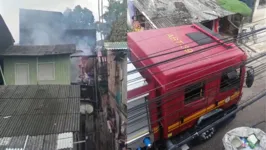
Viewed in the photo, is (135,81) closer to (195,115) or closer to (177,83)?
(177,83)

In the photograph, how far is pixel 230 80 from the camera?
446 centimetres

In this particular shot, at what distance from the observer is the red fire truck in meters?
3.49

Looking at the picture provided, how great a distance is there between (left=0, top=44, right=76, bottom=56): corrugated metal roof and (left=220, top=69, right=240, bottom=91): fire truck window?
3.85 m

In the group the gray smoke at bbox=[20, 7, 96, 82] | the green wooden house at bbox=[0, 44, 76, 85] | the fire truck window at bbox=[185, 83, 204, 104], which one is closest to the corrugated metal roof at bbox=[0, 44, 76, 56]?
the green wooden house at bbox=[0, 44, 76, 85]

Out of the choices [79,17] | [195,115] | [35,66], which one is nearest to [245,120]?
[195,115]

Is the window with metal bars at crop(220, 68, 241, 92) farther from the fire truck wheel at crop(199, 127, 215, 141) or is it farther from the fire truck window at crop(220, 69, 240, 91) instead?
the fire truck wheel at crop(199, 127, 215, 141)

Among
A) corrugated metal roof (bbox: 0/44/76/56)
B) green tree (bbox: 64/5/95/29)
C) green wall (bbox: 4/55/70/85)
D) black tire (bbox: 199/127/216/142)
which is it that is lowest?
black tire (bbox: 199/127/216/142)

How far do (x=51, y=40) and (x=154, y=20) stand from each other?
622 cm

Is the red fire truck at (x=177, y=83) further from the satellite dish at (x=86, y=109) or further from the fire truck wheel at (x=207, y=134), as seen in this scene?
the satellite dish at (x=86, y=109)

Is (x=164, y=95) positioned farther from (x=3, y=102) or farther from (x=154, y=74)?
(x=3, y=102)

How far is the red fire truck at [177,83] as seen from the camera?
3.49 metres

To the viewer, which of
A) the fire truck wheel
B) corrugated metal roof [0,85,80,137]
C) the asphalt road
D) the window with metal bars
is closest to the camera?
corrugated metal roof [0,85,80,137]

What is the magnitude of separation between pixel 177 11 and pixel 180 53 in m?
3.51

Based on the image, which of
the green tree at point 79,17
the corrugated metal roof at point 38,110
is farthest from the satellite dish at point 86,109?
the green tree at point 79,17
